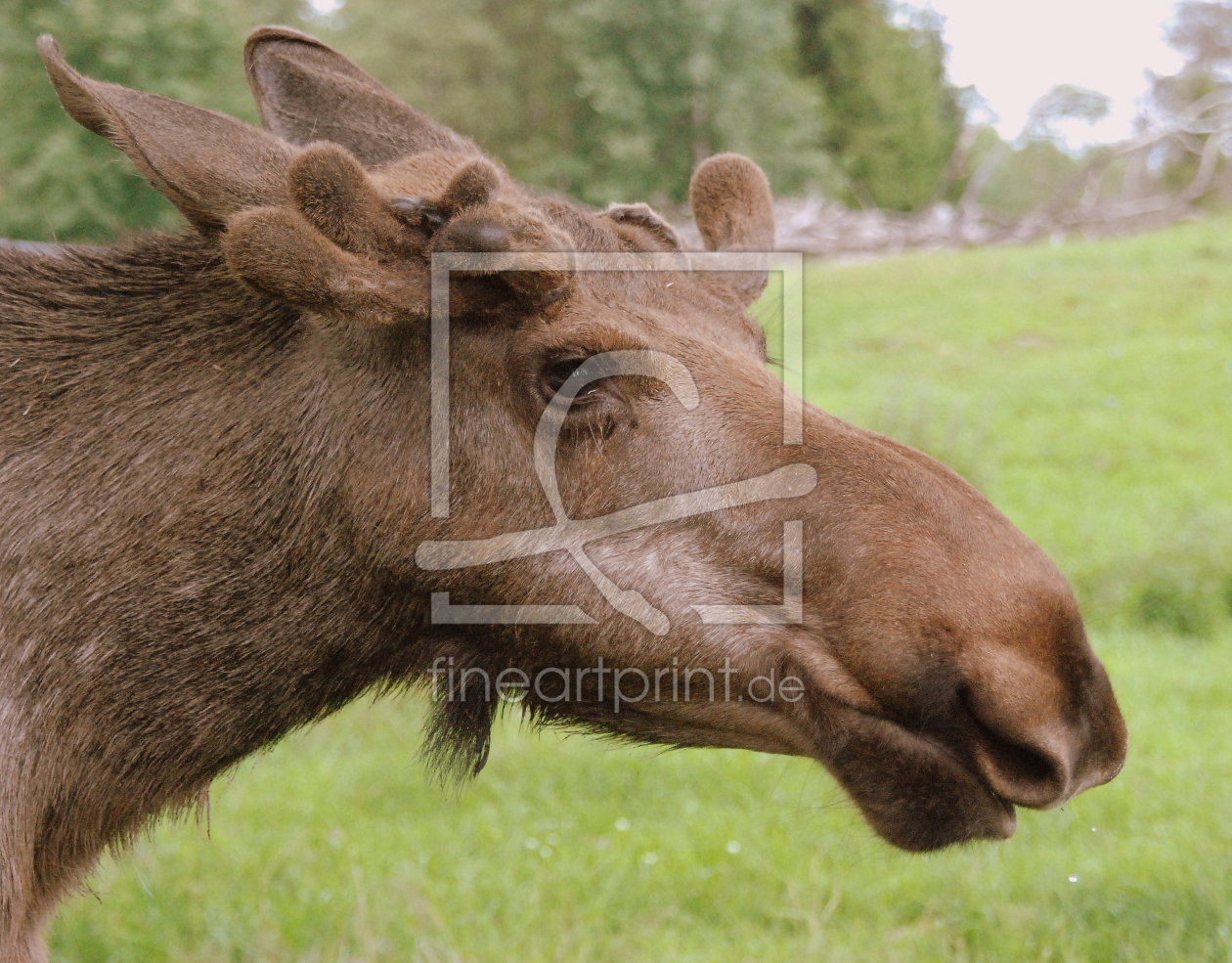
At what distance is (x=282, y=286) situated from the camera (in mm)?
2254

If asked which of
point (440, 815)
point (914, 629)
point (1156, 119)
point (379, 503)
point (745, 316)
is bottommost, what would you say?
point (440, 815)

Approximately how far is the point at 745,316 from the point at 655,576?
791 mm

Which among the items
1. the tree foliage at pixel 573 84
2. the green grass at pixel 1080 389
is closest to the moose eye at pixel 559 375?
the tree foliage at pixel 573 84

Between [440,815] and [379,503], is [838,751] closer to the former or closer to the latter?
[379,503]

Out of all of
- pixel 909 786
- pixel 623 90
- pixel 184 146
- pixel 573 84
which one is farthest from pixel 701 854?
pixel 573 84

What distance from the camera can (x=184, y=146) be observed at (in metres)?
2.52

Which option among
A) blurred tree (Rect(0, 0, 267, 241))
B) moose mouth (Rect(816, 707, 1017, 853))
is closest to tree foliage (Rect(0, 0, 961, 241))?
blurred tree (Rect(0, 0, 267, 241))

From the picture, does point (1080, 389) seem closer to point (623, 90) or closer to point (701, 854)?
point (701, 854)

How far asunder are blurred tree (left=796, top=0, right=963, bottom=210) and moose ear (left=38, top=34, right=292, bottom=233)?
28.7m

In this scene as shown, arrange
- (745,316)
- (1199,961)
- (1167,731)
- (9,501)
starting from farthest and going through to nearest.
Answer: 1. (1167,731)
2. (1199,961)
3. (745,316)
4. (9,501)

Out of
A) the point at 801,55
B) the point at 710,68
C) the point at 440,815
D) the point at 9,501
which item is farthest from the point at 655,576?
→ the point at 801,55

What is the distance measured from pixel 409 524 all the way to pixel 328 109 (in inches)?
55.2

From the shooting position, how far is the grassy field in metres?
4.14

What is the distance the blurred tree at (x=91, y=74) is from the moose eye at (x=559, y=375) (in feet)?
37.2
